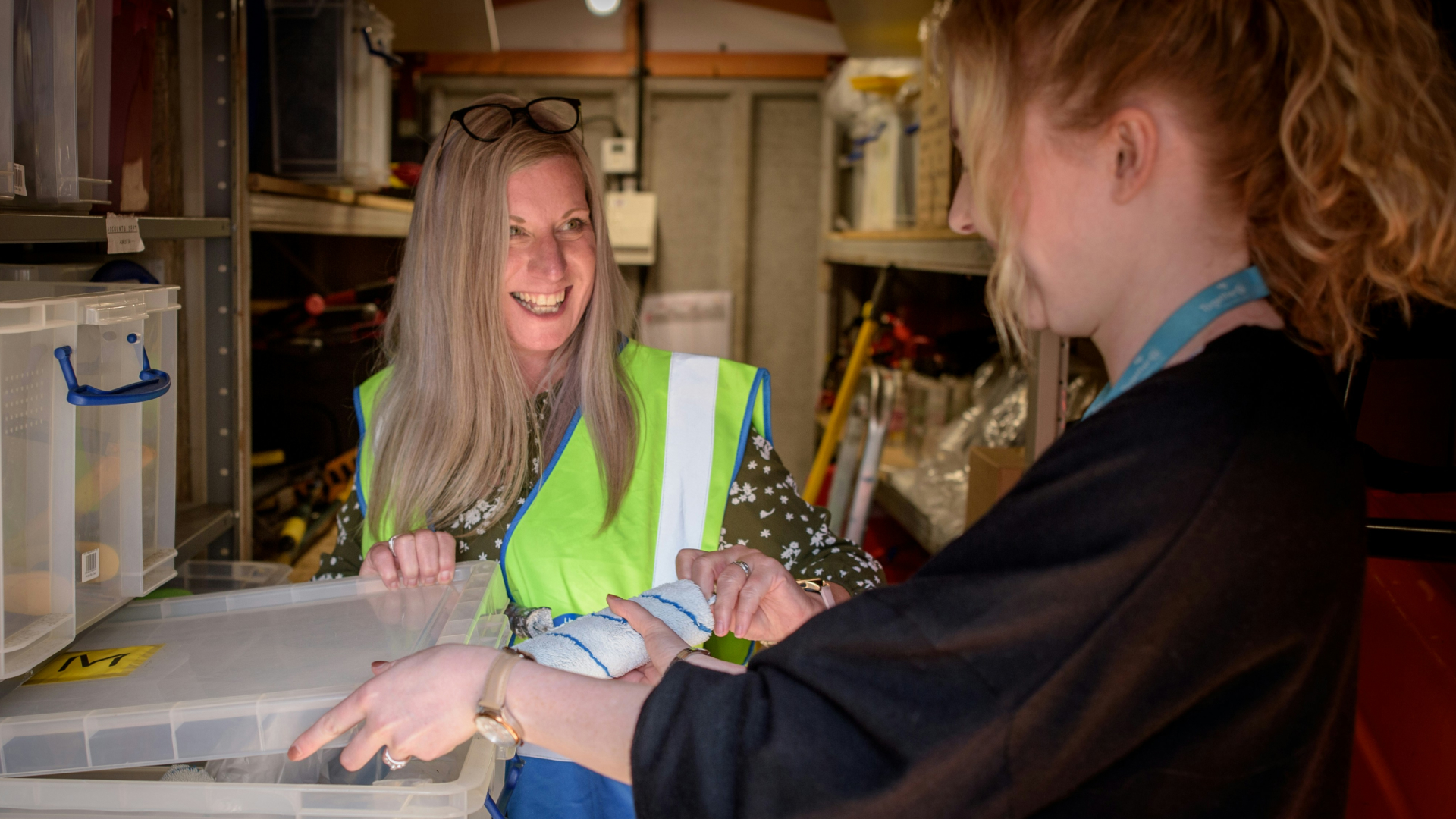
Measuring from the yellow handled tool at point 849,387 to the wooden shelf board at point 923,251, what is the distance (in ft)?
0.33

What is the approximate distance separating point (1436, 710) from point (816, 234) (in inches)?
170

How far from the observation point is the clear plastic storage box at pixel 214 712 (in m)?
0.89

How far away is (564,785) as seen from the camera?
1254 mm

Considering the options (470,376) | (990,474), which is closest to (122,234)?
(470,376)

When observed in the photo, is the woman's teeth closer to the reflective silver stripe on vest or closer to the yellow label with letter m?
the reflective silver stripe on vest

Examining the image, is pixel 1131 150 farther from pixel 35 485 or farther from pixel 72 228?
pixel 72 228

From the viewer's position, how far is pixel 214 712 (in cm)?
93

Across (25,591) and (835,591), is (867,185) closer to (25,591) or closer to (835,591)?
(835,591)

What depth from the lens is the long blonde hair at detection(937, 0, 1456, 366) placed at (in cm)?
69

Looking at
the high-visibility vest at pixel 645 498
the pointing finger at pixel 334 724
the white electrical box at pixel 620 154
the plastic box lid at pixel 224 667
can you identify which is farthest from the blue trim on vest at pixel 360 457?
the white electrical box at pixel 620 154

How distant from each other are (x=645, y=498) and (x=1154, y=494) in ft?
3.45

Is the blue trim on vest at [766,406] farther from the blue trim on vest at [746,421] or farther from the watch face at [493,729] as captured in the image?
the watch face at [493,729]

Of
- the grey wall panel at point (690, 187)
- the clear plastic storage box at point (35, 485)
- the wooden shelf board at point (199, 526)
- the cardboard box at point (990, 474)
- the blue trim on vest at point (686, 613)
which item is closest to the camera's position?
the clear plastic storage box at point (35, 485)

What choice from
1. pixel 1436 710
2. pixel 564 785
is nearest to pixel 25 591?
pixel 564 785
